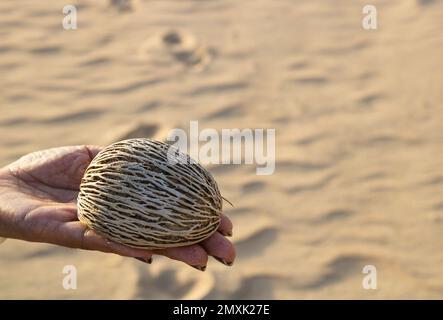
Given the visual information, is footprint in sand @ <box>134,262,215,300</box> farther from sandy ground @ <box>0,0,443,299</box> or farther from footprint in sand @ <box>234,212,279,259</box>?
footprint in sand @ <box>234,212,279,259</box>

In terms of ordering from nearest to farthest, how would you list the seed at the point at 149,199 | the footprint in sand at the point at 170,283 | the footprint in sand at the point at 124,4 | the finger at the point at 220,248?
1. the seed at the point at 149,199
2. the finger at the point at 220,248
3. the footprint in sand at the point at 170,283
4. the footprint in sand at the point at 124,4

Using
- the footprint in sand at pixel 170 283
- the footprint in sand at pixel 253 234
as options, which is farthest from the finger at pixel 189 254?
the footprint in sand at pixel 253 234

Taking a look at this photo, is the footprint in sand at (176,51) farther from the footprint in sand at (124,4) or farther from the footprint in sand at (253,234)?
the footprint in sand at (253,234)

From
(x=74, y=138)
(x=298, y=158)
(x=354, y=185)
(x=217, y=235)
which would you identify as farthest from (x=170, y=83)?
(x=217, y=235)

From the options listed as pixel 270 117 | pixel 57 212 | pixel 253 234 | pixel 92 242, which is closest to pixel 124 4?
pixel 270 117

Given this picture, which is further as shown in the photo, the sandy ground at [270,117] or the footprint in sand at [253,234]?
the footprint in sand at [253,234]

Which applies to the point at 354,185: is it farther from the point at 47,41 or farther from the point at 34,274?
the point at 47,41

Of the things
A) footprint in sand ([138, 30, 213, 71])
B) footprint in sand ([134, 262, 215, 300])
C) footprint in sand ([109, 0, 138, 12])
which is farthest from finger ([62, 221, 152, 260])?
footprint in sand ([109, 0, 138, 12])
